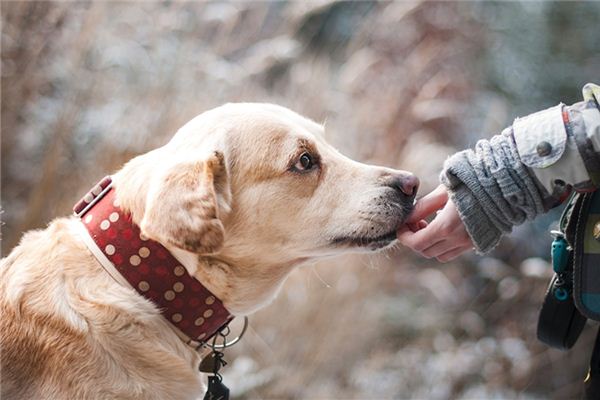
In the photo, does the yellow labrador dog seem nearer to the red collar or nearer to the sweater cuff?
the red collar

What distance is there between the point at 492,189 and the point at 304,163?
1.89ft

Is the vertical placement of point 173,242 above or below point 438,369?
above

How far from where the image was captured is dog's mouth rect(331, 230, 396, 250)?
2.01m

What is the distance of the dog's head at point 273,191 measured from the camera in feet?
6.32

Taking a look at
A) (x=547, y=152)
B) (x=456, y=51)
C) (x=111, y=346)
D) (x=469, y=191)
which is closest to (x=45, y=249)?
(x=111, y=346)

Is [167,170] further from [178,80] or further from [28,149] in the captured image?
[28,149]

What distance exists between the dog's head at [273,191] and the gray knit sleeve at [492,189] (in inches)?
10.9

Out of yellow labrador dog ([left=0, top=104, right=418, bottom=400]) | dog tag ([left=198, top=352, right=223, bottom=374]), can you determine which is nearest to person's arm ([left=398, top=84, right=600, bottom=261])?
yellow labrador dog ([left=0, top=104, right=418, bottom=400])

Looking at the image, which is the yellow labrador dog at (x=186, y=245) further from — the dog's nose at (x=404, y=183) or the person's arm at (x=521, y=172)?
the person's arm at (x=521, y=172)

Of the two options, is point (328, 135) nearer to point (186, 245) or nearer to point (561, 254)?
point (561, 254)

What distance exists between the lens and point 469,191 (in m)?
1.77

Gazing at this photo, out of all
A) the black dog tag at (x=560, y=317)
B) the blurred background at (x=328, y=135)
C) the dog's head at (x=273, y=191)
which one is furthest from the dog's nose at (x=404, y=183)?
the blurred background at (x=328, y=135)

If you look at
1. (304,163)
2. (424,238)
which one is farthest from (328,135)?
(424,238)

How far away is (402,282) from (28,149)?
88.1 inches
